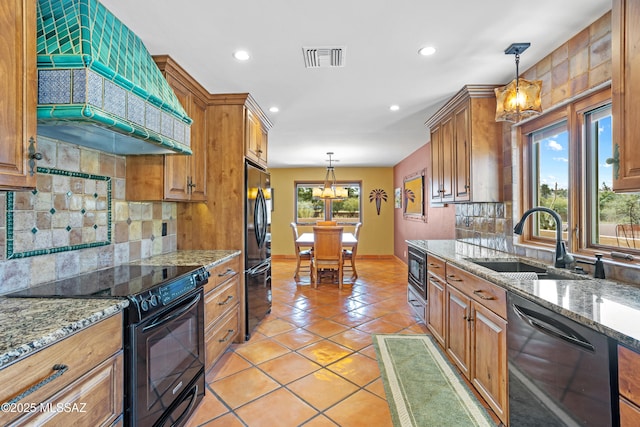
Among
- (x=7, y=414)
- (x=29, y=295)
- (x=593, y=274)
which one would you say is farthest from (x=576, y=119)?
(x=29, y=295)

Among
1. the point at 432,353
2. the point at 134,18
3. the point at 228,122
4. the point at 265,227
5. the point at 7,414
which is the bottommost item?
the point at 432,353

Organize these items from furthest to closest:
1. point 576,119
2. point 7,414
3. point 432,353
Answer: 1. point 432,353
2. point 576,119
3. point 7,414

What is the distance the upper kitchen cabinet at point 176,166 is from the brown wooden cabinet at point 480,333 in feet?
7.32

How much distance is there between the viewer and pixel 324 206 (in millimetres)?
8055

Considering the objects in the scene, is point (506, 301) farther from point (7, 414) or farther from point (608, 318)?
point (7, 414)

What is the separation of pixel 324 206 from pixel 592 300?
6840 mm

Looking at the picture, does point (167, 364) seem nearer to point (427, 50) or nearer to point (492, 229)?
point (427, 50)

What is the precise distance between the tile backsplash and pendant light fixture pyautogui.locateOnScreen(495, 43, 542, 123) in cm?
Result: 273

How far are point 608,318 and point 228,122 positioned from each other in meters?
2.92

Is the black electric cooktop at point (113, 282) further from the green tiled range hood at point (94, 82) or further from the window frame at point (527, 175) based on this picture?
the window frame at point (527, 175)

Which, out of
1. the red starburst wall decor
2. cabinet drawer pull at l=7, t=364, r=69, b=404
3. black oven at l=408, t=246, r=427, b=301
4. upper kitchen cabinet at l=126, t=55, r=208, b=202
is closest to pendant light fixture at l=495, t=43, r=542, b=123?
black oven at l=408, t=246, r=427, b=301

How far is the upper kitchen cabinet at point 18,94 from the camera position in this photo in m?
1.08

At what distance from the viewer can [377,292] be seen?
15.1 ft

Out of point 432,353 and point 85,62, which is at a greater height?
point 85,62
